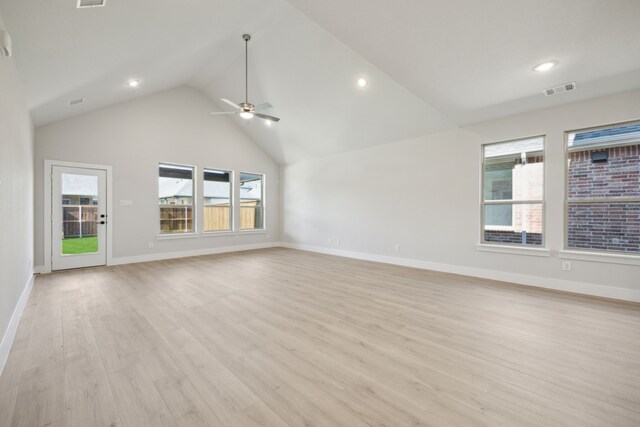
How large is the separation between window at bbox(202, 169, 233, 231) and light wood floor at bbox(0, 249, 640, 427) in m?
3.48

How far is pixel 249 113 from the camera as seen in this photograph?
4.57 metres

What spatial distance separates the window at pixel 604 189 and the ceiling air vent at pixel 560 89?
0.82 metres

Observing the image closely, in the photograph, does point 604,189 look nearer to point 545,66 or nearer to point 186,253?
point 545,66

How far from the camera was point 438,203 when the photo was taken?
5242mm

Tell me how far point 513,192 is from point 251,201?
258 inches

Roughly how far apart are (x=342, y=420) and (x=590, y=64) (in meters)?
4.21

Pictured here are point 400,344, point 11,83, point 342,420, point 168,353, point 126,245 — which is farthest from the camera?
point 126,245

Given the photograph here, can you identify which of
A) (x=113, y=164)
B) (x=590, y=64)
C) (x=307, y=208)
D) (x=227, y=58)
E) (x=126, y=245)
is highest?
(x=227, y=58)

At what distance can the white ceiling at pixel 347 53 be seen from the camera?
93.6 inches

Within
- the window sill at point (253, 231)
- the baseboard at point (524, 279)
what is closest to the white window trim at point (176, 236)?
the window sill at point (253, 231)

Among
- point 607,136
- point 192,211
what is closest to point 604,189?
point 607,136

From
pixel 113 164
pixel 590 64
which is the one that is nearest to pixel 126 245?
pixel 113 164

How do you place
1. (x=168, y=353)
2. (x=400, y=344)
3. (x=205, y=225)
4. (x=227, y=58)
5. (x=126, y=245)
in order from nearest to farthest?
(x=168, y=353)
(x=400, y=344)
(x=227, y=58)
(x=126, y=245)
(x=205, y=225)

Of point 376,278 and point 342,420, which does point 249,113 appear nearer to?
point 376,278
